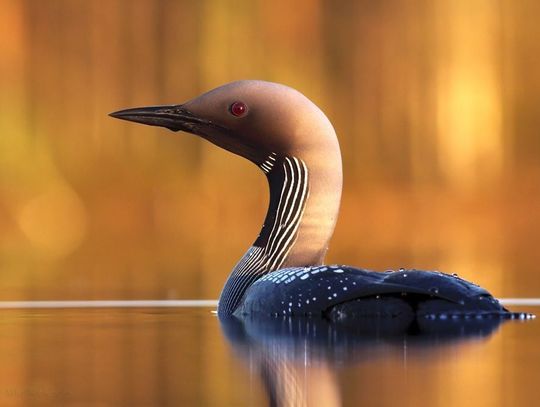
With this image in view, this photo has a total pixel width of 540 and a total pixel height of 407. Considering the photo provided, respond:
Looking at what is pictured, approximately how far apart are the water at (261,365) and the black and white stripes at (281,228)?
24 centimetres

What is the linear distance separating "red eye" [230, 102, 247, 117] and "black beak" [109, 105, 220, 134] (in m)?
0.18

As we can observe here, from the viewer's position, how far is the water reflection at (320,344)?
4117 millimetres

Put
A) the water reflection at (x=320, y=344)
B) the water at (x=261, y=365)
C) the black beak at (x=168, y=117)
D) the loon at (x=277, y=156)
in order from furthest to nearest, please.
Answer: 1. the black beak at (x=168, y=117)
2. the loon at (x=277, y=156)
3. the water reflection at (x=320, y=344)
4. the water at (x=261, y=365)

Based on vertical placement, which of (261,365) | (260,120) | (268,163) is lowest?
(261,365)

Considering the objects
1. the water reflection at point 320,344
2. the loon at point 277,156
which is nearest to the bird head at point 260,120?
the loon at point 277,156

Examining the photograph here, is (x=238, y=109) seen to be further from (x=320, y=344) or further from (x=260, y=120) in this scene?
(x=320, y=344)

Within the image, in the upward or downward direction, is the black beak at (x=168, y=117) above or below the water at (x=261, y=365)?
above

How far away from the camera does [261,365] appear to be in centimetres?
475

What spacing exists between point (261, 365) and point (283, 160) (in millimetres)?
2402

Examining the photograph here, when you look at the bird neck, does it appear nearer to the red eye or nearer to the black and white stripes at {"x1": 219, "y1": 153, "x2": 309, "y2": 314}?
the black and white stripes at {"x1": 219, "y1": 153, "x2": 309, "y2": 314}

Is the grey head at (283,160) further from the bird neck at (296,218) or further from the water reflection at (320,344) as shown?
the water reflection at (320,344)

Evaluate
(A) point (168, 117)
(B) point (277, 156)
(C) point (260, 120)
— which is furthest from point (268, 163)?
(A) point (168, 117)

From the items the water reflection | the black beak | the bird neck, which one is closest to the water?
the water reflection

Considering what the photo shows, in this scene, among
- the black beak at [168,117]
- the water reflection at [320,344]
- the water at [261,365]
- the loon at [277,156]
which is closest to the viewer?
the water at [261,365]
